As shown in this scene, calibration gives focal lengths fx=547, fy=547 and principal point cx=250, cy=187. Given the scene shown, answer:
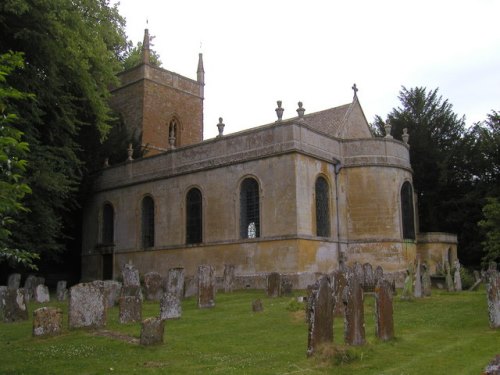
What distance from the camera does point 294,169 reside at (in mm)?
23188

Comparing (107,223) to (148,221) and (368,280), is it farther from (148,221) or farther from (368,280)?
(368,280)

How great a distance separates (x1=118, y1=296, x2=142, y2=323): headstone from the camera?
41.7 ft

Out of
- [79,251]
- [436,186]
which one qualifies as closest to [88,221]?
[79,251]

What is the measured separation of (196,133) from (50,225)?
63.8ft

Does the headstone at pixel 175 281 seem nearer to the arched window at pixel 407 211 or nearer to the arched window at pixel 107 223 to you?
the arched window at pixel 407 211

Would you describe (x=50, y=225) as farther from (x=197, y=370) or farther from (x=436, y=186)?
(x=436, y=186)

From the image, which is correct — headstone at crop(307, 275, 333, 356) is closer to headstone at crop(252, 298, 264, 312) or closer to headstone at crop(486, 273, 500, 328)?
headstone at crop(486, 273, 500, 328)

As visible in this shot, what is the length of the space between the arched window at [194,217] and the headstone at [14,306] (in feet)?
41.3

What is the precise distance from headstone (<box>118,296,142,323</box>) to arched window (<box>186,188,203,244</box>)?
1341cm

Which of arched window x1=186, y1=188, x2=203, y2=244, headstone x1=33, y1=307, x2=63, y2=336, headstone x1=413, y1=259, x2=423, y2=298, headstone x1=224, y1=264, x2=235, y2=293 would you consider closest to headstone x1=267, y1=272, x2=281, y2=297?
headstone x1=224, y1=264, x2=235, y2=293

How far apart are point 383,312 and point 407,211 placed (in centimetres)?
1742

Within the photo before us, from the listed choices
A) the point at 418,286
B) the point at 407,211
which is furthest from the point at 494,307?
the point at 407,211

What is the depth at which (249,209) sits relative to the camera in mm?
24828

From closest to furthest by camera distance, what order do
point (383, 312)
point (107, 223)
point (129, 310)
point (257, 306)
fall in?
point (383, 312)
point (129, 310)
point (257, 306)
point (107, 223)
